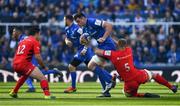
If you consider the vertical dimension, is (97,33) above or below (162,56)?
above

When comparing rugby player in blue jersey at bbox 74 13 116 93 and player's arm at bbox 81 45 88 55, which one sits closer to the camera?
rugby player in blue jersey at bbox 74 13 116 93

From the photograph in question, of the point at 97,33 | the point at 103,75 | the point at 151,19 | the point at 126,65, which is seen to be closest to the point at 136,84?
the point at 126,65

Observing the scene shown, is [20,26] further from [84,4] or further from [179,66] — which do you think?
[179,66]

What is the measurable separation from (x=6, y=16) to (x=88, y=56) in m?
11.6

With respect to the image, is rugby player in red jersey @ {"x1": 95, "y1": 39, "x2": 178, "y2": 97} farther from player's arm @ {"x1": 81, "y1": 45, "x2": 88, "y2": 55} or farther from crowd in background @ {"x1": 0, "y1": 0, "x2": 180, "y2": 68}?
crowd in background @ {"x1": 0, "y1": 0, "x2": 180, "y2": 68}

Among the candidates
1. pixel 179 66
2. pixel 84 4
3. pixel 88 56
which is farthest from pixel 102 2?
pixel 88 56

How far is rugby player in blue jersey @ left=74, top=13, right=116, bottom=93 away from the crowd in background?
10887 millimetres

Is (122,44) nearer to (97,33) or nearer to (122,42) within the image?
(122,42)

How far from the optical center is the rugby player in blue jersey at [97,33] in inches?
707

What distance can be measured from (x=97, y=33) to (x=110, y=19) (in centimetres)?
1222

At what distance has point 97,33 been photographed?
18.5 meters

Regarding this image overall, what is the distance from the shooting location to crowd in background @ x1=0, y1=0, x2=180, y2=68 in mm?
29578

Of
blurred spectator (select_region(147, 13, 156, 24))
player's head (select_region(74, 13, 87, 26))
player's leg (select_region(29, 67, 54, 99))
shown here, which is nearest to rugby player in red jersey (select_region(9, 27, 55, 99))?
player's leg (select_region(29, 67, 54, 99))

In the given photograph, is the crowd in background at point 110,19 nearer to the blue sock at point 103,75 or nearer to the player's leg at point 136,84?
the blue sock at point 103,75
